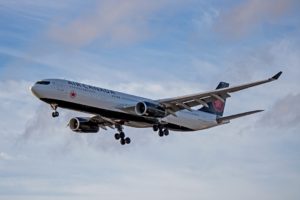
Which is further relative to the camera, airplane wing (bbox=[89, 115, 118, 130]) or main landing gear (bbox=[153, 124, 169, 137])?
airplane wing (bbox=[89, 115, 118, 130])

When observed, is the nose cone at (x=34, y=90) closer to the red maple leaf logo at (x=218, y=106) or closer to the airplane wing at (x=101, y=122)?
the airplane wing at (x=101, y=122)

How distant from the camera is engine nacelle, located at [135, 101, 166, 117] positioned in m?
70.0

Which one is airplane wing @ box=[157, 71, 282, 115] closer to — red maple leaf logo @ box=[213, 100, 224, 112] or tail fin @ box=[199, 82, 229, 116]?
tail fin @ box=[199, 82, 229, 116]

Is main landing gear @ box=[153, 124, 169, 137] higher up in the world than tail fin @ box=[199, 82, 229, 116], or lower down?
lower down

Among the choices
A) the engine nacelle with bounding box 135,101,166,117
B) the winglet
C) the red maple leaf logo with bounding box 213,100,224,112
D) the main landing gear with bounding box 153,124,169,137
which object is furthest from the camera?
the red maple leaf logo with bounding box 213,100,224,112

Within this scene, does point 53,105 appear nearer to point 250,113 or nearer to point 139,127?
point 139,127

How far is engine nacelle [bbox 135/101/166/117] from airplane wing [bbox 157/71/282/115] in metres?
1.26

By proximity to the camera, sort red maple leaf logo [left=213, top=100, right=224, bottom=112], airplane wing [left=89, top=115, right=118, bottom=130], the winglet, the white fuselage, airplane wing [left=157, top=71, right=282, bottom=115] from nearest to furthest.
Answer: the winglet < airplane wing [left=157, top=71, right=282, bottom=115] < the white fuselage < airplane wing [left=89, top=115, right=118, bottom=130] < red maple leaf logo [left=213, top=100, right=224, bottom=112]

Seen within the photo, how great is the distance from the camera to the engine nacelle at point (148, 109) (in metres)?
70.0

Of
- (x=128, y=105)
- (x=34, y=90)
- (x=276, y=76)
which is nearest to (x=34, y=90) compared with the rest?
(x=34, y=90)

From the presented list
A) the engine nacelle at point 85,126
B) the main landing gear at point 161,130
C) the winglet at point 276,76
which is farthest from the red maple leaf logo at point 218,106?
the winglet at point 276,76

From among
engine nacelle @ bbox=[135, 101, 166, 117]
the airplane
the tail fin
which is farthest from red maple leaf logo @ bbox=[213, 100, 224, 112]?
engine nacelle @ bbox=[135, 101, 166, 117]

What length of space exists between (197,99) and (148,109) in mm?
4733

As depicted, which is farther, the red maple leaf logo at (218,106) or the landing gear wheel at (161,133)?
the red maple leaf logo at (218,106)
